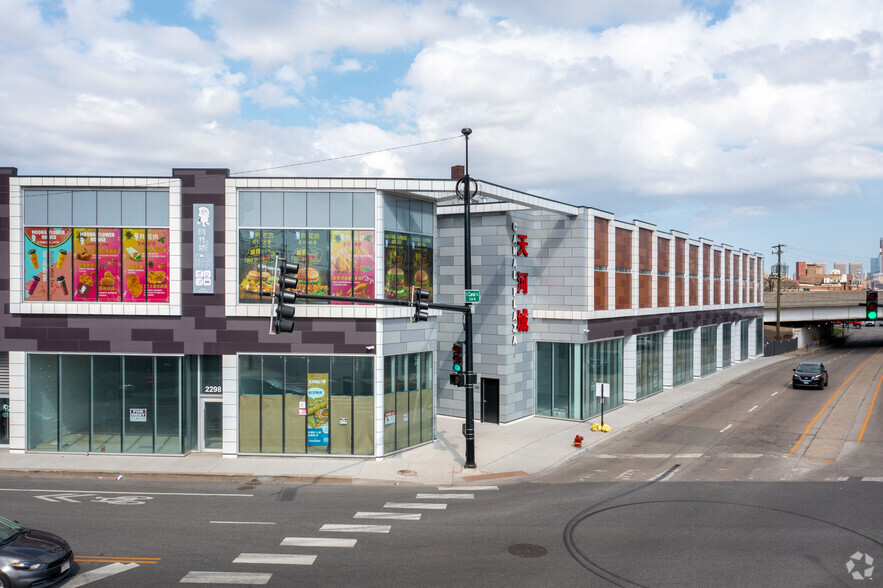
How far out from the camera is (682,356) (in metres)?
44.6

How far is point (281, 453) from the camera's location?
75.9 feet

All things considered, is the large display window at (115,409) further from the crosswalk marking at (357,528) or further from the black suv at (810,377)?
the black suv at (810,377)

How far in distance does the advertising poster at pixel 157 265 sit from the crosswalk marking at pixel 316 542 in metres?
12.8

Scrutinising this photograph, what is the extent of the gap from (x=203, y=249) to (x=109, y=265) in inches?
150

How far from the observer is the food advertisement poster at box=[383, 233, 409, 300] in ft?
77.5

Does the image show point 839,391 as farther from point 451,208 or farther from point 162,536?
point 162,536

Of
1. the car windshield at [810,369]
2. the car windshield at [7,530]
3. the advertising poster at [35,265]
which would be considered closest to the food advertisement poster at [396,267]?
the advertising poster at [35,265]

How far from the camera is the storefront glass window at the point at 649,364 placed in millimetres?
37594

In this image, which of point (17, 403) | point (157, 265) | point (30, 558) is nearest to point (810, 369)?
point (157, 265)

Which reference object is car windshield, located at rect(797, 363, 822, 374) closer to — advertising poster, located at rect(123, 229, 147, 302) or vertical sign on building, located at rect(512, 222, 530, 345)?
vertical sign on building, located at rect(512, 222, 530, 345)

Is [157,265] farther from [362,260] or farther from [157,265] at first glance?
[362,260]

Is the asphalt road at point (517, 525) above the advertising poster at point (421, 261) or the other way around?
the other way around

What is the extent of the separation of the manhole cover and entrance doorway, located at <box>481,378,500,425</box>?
1599 centimetres

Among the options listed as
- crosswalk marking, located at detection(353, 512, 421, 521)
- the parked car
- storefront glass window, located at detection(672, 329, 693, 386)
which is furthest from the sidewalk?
storefront glass window, located at detection(672, 329, 693, 386)
